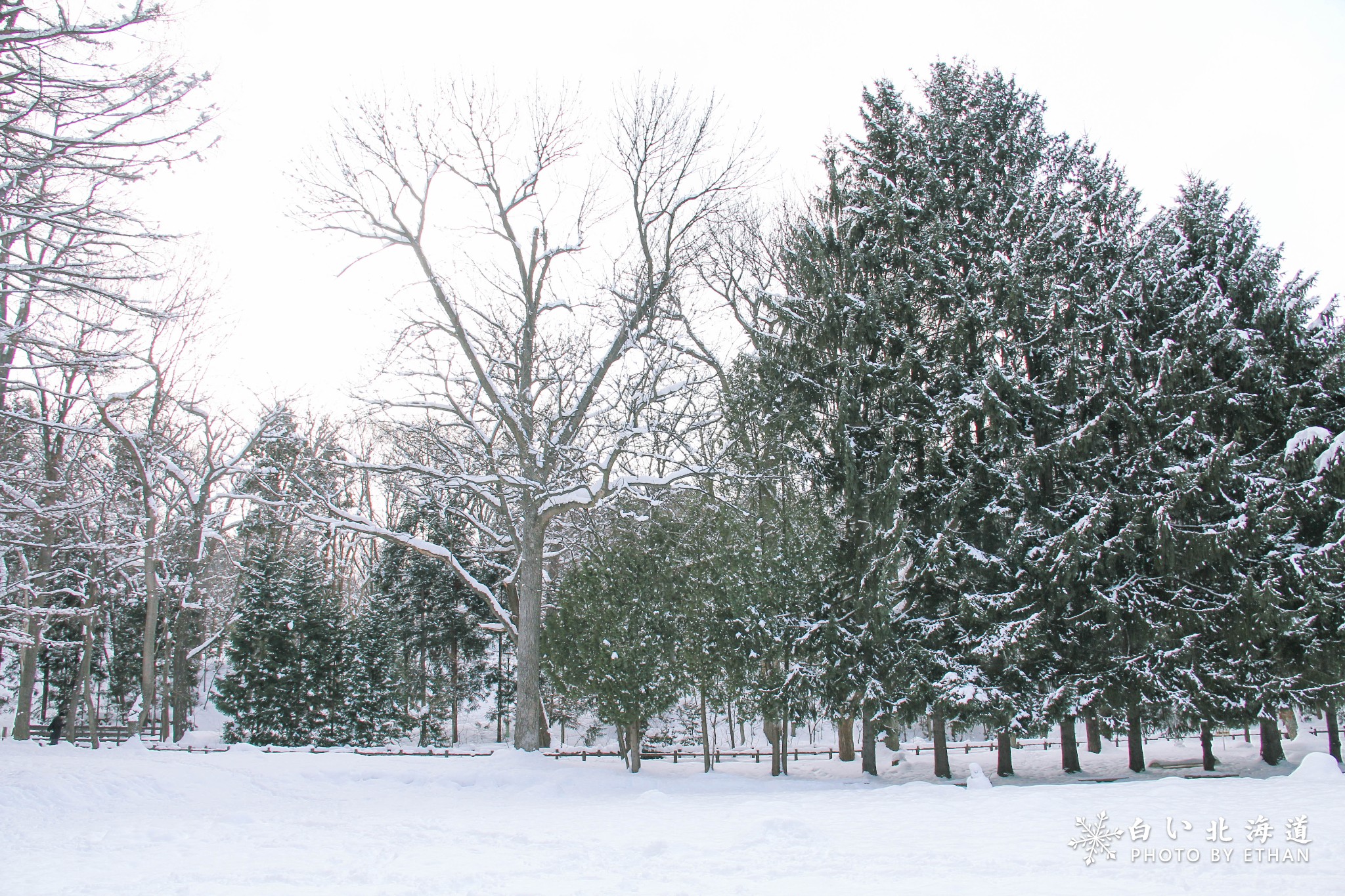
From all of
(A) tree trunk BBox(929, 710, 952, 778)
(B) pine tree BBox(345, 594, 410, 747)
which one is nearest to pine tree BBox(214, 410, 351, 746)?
(B) pine tree BBox(345, 594, 410, 747)

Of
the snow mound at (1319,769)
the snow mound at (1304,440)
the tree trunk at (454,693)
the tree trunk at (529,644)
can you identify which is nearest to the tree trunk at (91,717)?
the tree trunk at (454,693)

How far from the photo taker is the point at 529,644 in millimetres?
16938

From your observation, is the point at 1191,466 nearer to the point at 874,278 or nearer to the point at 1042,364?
the point at 1042,364

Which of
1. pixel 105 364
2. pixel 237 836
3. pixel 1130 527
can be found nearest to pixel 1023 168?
pixel 1130 527

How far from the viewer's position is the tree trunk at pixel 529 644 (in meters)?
16.4

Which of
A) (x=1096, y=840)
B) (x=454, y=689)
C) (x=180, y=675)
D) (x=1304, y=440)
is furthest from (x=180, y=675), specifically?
(x=1304, y=440)

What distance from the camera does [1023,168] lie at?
59.3 ft

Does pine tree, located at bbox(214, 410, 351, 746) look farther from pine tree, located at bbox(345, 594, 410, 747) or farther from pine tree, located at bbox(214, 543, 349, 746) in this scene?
pine tree, located at bbox(345, 594, 410, 747)

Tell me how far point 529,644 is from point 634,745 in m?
3.14

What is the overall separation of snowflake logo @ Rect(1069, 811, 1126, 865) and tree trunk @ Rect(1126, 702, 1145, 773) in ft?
27.6

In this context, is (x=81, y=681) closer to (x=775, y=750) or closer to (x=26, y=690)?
(x=26, y=690)

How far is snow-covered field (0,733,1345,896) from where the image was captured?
Answer: 238 inches

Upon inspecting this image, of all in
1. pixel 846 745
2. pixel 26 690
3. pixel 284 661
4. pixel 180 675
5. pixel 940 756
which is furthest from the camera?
pixel 180 675

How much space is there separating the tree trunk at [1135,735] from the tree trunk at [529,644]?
382 inches
